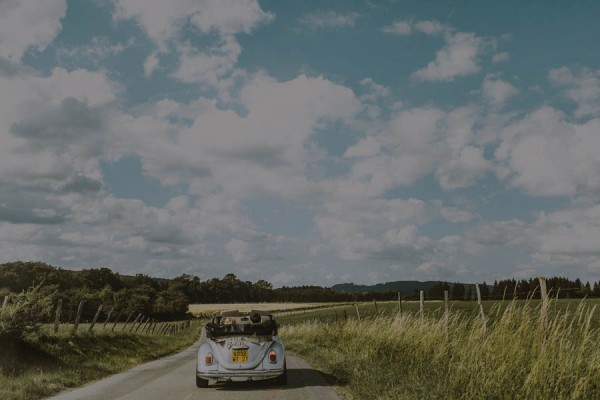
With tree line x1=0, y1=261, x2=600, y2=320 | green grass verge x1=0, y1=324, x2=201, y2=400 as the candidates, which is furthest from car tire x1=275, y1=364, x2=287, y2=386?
tree line x1=0, y1=261, x2=600, y2=320

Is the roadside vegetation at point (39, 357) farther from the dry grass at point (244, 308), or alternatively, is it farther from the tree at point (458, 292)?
the dry grass at point (244, 308)

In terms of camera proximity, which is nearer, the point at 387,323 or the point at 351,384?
the point at 351,384

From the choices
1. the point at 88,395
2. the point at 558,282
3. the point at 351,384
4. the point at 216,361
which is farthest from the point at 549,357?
the point at 558,282

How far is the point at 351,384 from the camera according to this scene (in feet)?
35.0

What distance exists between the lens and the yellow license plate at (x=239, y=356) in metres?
11.1

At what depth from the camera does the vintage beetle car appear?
1098 cm

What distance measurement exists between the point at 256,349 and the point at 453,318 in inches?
196

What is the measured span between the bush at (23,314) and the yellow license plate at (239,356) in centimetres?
783

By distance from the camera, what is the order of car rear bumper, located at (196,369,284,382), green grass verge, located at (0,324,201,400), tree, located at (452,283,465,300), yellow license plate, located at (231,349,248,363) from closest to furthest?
car rear bumper, located at (196,369,284,382) < yellow license plate, located at (231,349,248,363) < green grass verge, located at (0,324,201,400) < tree, located at (452,283,465,300)

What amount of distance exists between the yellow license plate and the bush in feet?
25.7

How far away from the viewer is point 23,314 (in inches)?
606

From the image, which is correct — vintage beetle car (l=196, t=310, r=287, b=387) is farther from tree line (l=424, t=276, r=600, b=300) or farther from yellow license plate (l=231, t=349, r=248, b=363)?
tree line (l=424, t=276, r=600, b=300)

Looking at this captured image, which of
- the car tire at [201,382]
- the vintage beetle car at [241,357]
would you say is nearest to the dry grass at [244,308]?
the car tire at [201,382]

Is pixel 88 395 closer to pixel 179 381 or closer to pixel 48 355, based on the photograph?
pixel 179 381
